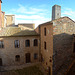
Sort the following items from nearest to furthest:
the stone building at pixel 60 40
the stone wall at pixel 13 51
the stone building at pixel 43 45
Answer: the stone building at pixel 60 40
the stone building at pixel 43 45
the stone wall at pixel 13 51

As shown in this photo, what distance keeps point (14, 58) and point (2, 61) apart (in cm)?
241

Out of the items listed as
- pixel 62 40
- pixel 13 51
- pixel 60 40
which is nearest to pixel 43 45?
pixel 60 40

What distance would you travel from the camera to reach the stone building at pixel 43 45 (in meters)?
10.4

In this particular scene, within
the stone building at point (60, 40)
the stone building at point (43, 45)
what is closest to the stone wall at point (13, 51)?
the stone building at point (43, 45)

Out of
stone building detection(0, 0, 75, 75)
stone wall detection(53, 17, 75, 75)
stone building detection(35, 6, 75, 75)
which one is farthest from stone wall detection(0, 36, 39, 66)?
stone wall detection(53, 17, 75, 75)

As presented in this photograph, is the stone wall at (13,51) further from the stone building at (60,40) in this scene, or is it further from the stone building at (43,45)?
the stone building at (60,40)

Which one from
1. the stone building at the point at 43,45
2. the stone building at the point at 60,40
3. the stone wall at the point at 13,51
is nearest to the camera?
the stone building at the point at 60,40

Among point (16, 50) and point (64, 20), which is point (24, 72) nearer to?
point (16, 50)

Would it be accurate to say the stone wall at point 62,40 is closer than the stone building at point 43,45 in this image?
Yes

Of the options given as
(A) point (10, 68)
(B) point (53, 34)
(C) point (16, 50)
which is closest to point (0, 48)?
(C) point (16, 50)

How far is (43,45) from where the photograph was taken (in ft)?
45.1

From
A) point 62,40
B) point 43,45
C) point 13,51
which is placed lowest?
point 13,51

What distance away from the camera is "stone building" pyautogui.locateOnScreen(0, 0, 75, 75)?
1045cm

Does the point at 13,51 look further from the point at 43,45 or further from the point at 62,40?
the point at 62,40
